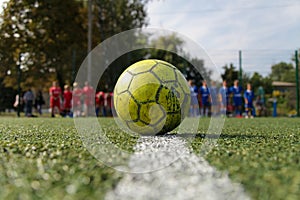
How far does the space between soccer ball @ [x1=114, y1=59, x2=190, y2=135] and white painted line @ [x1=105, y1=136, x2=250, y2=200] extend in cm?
Answer: 132

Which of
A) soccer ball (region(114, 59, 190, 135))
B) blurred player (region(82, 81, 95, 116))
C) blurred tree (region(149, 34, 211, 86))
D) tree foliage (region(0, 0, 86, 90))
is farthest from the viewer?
tree foliage (region(0, 0, 86, 90))

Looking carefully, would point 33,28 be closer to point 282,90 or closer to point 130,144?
point 282,90

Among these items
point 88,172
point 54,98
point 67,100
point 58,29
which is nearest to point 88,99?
point 67,100

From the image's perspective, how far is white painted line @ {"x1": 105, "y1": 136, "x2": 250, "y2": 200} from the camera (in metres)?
1.63

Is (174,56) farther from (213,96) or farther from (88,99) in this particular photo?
(88,99)

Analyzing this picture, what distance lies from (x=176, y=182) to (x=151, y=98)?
2132 millimetres

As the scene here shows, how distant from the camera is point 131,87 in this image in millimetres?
4074

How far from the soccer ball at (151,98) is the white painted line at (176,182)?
4.35 feet

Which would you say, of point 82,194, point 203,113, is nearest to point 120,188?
point 82,194

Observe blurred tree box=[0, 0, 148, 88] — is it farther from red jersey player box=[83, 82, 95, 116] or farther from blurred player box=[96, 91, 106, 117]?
red jersey player box=[83, 82, 95, 116]

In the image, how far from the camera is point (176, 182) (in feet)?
6.16

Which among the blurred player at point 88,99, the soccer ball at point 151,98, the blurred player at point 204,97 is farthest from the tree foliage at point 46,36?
the soccer ball at point 151,98

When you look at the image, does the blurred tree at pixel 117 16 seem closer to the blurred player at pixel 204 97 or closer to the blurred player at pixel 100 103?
the blurred player at pixel 100 103

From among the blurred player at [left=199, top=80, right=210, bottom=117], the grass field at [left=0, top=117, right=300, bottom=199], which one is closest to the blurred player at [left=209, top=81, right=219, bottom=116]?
the blurred player at [left=199, top=80, right=210, bottom=117]
